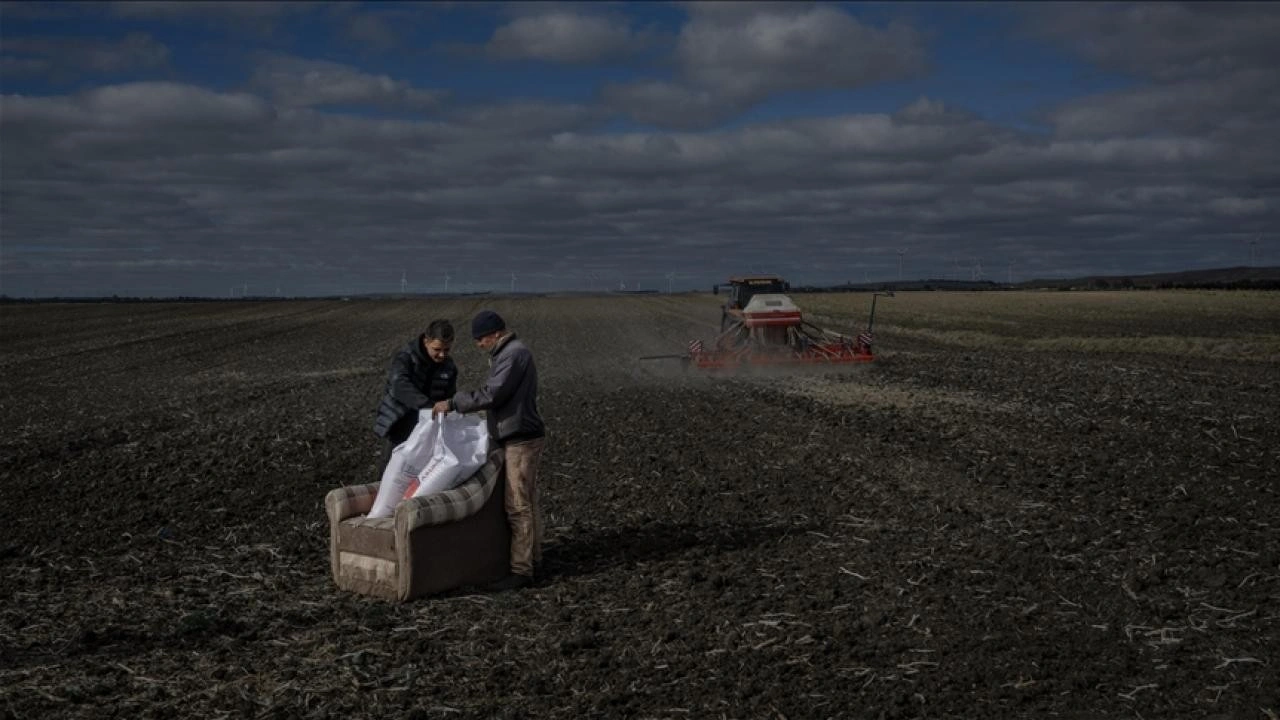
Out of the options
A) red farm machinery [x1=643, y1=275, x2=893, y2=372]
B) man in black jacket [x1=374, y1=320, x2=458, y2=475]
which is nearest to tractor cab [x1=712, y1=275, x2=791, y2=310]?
red farm machinery [x1=643, y1=275, x2=893, y2=372]

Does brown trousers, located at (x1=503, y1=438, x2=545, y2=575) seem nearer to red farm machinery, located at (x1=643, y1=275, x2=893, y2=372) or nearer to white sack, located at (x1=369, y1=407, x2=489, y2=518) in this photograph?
white sack, located at (x1=369, y1=407, x2=489, y2=518)

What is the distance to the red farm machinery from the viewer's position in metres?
24.7

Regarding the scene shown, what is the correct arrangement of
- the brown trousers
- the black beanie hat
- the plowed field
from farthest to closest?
1. the brown trousers
2. the black beanie hat
3. the plowed field

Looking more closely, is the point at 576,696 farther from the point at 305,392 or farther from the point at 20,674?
the point at 305,392

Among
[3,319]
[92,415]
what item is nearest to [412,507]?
[92,415]

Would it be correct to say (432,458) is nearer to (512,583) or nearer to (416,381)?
(416,381)

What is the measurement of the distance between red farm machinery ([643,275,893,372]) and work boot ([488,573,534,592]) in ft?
52.1

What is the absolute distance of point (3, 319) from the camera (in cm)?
5919

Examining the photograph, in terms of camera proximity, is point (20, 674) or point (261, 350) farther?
point (261, 350)

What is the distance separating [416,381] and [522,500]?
117cm

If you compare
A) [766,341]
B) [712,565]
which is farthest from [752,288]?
[712,565]

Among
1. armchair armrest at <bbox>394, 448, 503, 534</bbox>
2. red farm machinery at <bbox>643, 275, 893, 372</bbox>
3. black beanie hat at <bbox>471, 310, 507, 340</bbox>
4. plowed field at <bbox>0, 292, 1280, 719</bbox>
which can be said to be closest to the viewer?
plowed field at <bbox>0, 292, 1280, 719</bbox>

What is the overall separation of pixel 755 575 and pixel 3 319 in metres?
60.9

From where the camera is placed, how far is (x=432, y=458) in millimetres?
8312
